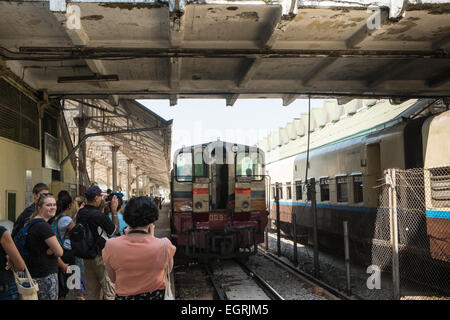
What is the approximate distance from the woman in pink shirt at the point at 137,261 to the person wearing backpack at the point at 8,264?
1.14 metres

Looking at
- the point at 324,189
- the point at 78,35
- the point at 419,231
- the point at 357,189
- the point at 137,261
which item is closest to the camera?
the point at 137,261

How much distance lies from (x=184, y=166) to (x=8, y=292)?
8.11 metres

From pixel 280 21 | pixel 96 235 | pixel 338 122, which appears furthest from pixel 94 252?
pixel 338 122

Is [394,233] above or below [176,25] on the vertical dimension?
below

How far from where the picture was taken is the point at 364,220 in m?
10.9

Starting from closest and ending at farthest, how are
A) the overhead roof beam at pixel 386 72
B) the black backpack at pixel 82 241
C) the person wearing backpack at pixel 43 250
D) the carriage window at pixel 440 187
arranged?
the person wearing backpack at pixel 43 250
the black backpack at pixel 82 241
the carriage window at pixel 440 187
the overhead roof beam at pixel 386 72

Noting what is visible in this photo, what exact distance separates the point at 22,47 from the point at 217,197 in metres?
6.43

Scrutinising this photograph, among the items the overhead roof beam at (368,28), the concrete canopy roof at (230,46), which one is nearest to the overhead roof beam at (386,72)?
the concrete canopy roof at (230,46)

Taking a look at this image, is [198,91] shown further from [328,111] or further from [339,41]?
[328,111]

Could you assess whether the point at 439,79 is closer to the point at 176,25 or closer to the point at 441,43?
the point at 441,43

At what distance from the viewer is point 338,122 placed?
27391mm

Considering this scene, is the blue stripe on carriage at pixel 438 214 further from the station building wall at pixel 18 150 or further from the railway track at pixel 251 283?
the station building wall at pixel 18 150

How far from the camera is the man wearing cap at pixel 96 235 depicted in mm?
5527
